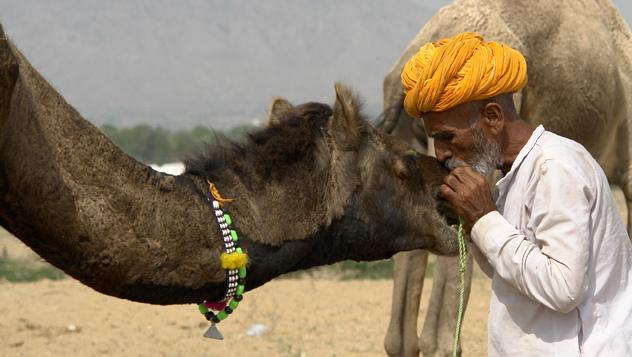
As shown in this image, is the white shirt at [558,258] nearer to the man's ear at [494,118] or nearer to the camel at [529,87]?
the man's ear at [494,118]

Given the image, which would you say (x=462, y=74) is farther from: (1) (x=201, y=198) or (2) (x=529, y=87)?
(2) (x=529, y=87)

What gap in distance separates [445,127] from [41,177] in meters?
1.67

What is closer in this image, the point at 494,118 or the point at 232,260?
the point at 494,118

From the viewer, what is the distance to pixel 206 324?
1173cm

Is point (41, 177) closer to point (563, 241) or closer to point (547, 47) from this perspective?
point (563, 241)

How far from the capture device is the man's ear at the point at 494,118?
4.50 meters

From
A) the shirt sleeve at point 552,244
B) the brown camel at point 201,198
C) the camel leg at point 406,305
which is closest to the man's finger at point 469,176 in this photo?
the shirt sleeve at point 552,244

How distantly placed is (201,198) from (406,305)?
4.26 meters

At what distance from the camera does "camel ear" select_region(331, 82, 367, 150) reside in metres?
5.60

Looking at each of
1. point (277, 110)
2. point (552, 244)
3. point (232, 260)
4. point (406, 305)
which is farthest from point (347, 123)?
point (406, 305)

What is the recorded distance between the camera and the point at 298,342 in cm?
1098

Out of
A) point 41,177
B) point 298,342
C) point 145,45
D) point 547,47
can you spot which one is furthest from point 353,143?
point 145,45

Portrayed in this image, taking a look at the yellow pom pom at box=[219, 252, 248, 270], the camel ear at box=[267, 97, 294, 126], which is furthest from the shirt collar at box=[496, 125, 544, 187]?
the camel ear at box=[267, 97, 294, 126]

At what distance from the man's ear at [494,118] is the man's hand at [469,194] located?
0.17 metres
